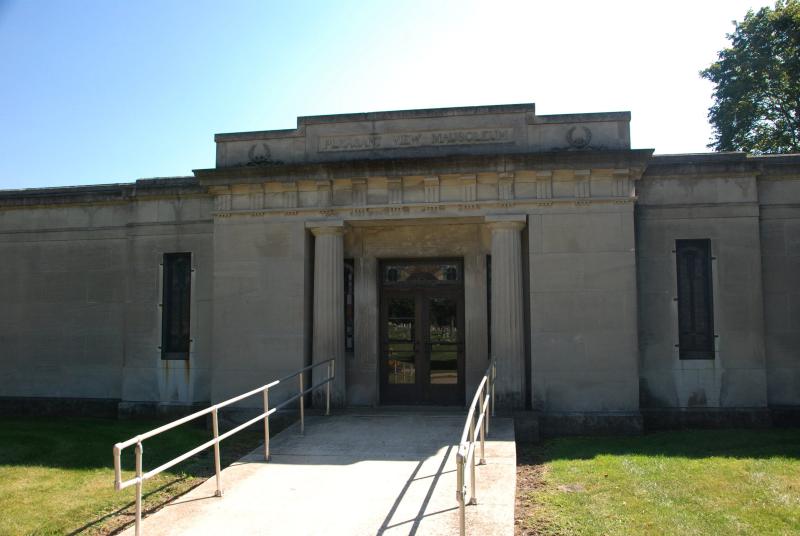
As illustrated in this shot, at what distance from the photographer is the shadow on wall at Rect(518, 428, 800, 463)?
8.76 metres

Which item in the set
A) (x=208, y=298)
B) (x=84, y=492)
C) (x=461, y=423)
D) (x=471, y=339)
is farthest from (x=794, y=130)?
(x=84, y=492)

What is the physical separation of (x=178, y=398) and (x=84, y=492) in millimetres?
5453

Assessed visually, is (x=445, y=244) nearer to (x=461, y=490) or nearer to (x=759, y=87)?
(x=461, y=490)

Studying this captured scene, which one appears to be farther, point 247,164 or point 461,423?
point 247,164

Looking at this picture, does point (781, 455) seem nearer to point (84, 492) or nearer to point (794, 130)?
point (84, 492)

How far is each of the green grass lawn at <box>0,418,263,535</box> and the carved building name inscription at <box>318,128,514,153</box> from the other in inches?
212

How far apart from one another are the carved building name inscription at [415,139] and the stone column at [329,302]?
1495 mm

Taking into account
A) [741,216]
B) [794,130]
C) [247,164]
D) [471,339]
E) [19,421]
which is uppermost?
[794,130]

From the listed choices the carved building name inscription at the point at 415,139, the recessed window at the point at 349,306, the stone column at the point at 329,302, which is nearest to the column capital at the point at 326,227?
the stone column at the point at 329,302

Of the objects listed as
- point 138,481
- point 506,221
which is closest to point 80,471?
point 138,481

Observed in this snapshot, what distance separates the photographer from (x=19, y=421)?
1217 cm

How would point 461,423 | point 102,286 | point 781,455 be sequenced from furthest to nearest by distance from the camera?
point 102,286 < point 461,423 < point 781,455

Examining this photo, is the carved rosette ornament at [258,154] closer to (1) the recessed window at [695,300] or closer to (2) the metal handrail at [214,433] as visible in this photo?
(2) the metal handrail at [214,433]

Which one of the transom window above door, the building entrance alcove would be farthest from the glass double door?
the transom window above door
